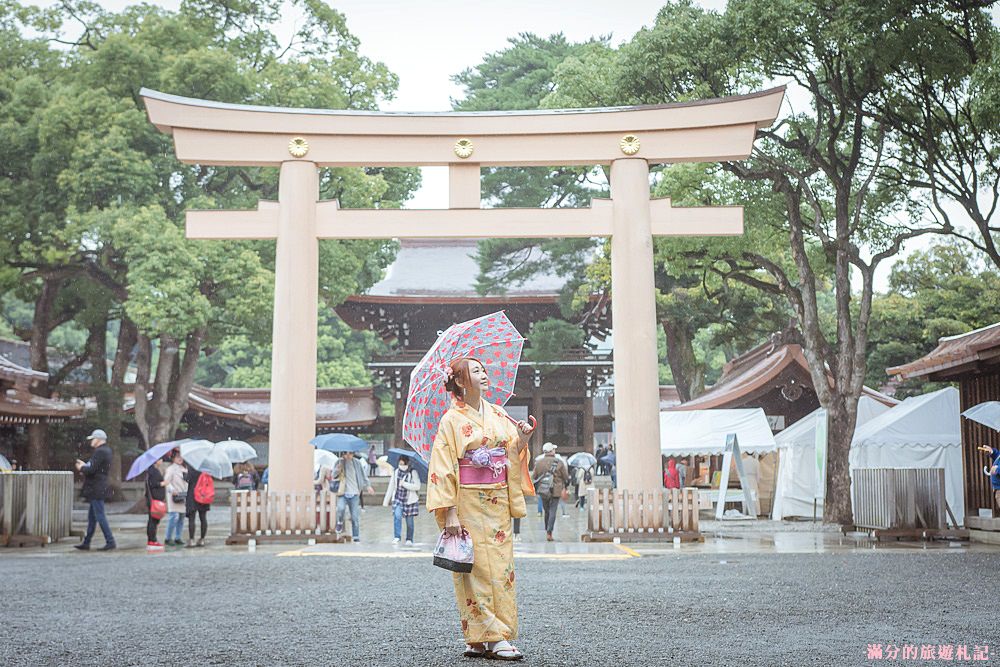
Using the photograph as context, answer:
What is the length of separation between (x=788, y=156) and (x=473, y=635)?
15.3m

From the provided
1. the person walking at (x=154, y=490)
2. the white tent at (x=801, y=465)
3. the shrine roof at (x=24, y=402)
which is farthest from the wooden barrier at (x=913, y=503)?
the shrine roof at (x=24, y=402)

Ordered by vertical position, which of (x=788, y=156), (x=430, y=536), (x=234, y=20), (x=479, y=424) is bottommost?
(x=430, y=536)

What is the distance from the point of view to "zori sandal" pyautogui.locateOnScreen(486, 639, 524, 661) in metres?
4.93

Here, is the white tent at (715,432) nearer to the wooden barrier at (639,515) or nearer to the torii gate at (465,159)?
the wooden barrier at (639,515)

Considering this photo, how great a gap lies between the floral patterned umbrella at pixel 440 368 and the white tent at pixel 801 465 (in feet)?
48.2

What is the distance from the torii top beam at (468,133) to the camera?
14.0 metres

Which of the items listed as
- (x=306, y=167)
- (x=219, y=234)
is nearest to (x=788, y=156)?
(x=306, y=167)

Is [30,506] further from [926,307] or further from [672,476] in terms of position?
[926,307]

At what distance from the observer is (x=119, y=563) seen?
35.6 ft

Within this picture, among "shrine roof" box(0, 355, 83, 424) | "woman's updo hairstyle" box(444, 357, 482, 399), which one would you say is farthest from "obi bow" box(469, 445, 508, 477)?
"shrine roof" box(0, 355, 83, 424)

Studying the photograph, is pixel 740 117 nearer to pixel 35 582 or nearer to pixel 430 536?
pixel 430 536

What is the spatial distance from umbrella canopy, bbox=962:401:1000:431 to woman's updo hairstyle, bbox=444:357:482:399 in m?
8.45

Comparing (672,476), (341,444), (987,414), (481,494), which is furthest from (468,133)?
(672,476)

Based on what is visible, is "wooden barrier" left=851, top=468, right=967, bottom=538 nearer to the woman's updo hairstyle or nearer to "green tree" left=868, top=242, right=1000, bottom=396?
the woman's updo hairstyle
